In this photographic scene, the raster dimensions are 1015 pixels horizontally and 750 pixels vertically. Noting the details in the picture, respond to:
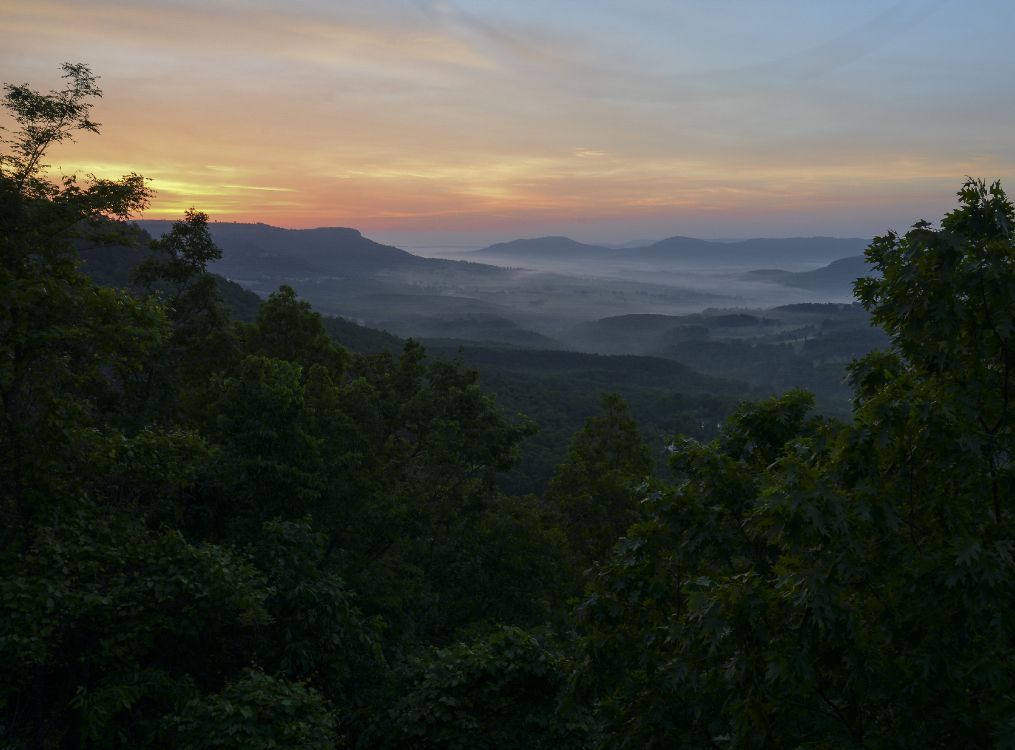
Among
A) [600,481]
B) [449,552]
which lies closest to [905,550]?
[449,552]

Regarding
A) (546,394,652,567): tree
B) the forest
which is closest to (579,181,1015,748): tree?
the forest

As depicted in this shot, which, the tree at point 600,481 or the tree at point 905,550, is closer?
the tree at point 905,550

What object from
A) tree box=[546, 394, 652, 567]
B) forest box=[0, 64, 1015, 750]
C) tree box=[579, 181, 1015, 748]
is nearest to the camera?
tree box=[579, 181, 1015, 748]

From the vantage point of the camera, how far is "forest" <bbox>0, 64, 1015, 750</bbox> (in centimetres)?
626

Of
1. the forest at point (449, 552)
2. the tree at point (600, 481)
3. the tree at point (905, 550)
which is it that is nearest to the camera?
the tree at point (905, 550)

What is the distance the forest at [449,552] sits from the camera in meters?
6.26

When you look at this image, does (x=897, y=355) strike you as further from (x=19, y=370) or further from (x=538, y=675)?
(x=19, y=370)

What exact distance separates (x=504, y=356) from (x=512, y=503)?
471 ft

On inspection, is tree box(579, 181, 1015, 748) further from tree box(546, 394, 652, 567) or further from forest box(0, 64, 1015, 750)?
tree box(546, 394, 652, 567)

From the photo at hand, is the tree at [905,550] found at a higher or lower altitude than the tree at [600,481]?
higher

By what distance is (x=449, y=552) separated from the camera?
853 inches

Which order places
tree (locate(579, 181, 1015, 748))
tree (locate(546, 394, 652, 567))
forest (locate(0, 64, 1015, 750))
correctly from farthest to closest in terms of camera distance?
tree (locate(546, 394, 652, 567)), forest (locate(0, 64, 1015, 750)), tree (locate(579, 181, 1015, 748))

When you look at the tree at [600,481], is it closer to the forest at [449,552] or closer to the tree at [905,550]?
the forest at [449,552]

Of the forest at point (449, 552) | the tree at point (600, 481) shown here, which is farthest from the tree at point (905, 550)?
the tree at point (600, 481)
